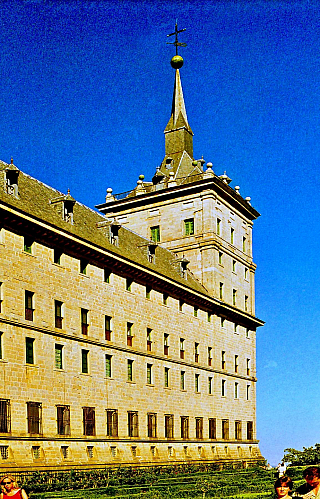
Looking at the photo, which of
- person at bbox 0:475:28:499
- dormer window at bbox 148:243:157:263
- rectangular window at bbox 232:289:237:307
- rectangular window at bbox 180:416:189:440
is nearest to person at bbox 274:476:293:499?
person at bbox 0:475:28:499

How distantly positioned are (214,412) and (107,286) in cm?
1786

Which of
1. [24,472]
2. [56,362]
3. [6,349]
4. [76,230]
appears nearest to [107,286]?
[76,230]

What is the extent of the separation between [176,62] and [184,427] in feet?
122

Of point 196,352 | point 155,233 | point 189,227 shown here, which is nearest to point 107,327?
point 196,352

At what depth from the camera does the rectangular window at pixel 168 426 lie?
160 ft

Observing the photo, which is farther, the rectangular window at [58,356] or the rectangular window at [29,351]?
the rectangular window at [58,356]

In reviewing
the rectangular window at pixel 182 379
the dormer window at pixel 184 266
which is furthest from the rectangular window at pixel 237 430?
the dormer window at pixel 184 266

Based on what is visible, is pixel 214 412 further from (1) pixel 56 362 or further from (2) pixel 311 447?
(1) pixel 56 362

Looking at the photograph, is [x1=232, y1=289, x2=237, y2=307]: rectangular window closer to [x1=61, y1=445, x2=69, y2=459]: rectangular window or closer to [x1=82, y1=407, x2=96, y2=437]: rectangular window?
[x1=82, y1=407, x2=96, y2=437]: rectangular window

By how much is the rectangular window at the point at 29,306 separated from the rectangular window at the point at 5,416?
4.50 m

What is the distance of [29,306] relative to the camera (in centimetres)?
3644

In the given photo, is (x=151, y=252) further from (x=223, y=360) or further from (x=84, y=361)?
(x=84, y=361)

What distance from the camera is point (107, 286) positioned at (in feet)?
143

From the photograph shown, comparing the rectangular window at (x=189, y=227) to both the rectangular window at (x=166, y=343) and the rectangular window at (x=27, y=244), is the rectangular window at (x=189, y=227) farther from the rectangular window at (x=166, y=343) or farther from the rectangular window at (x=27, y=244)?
the rectangular window at (x=27, y=244)
